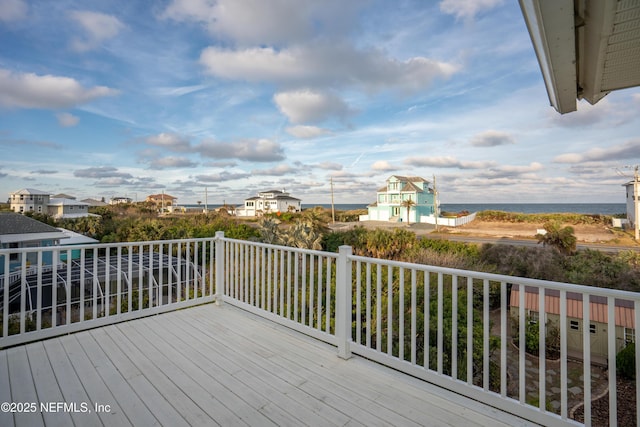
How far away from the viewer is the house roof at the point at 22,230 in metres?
10.9

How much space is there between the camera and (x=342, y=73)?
8.98 metres

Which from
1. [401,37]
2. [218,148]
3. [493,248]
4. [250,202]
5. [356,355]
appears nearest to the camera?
[356,355]

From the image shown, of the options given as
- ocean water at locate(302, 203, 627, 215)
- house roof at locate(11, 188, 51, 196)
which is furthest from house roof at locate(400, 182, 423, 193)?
house roof at locate(11, 188, 51, 196)

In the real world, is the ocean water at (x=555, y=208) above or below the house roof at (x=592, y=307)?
above

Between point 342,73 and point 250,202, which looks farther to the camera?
point 250,202

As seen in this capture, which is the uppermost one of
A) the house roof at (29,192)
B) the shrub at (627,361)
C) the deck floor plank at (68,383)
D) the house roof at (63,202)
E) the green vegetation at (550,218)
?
the house roof at (29,192)

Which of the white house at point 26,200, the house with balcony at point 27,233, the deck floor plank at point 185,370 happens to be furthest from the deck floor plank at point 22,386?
the white house at point 26,200

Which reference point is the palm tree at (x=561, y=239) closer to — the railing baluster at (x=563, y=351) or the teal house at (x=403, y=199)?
the railing baluster at (x=563, y=351)

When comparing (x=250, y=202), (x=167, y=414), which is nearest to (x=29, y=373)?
(x=167, y=414)

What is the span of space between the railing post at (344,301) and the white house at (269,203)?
3578 centimetres

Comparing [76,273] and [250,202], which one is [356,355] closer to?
[76,273]

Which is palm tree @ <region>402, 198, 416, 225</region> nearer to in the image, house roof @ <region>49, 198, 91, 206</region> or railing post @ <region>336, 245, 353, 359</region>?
railing post @ <region>336, 245, 353, 359</region>

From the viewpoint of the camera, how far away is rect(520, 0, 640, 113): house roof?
0.87 meters

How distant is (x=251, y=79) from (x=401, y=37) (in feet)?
15.3
